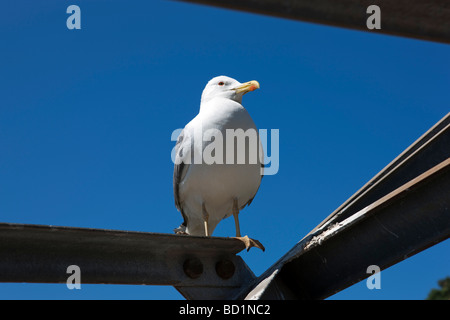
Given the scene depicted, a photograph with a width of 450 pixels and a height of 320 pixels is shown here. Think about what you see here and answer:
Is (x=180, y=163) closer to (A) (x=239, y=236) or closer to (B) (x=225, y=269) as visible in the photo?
(A) (x=239, y=236)

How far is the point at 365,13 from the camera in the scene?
120 inches

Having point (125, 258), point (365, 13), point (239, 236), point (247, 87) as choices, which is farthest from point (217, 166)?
point (365, 13)

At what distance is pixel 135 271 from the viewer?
415cm

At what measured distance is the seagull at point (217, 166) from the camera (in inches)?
270

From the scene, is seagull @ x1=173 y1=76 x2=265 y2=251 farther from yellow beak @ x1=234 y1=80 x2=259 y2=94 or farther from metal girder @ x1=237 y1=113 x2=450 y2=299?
metal girder @ x1=237 y1=113 x2=450 y2=299

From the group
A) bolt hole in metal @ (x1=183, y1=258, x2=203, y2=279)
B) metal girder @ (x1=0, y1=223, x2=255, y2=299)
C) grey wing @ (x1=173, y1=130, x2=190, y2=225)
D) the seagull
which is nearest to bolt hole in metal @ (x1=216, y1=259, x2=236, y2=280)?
metal girder @ (x1=0, y1=223, x2=255, y2=299)

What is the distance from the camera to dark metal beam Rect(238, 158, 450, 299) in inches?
142

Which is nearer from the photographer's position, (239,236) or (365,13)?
(365,13)

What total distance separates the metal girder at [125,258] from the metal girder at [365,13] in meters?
1.86

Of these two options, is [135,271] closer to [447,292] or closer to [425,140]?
[425,140]

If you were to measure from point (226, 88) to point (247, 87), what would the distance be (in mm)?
315

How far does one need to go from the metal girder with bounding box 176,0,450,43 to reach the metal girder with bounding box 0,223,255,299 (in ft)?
6.09

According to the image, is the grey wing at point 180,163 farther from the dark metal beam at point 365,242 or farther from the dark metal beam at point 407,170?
the dark metal beam at point 365,242
